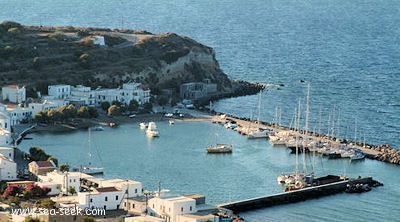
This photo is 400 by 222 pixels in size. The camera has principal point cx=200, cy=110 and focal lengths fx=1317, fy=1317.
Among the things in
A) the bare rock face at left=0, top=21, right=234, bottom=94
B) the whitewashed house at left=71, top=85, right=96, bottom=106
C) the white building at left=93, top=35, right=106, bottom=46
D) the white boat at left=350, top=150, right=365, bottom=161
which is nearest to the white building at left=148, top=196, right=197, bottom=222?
the white boat at left=350, top=150, right=365, bottom=161

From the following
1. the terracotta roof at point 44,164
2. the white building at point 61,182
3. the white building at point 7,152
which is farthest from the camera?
the white building at point 7,152

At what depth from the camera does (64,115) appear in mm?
86000

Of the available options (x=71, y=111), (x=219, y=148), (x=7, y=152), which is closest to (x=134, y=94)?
(x=71, y=111)

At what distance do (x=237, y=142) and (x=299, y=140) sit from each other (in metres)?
3.98

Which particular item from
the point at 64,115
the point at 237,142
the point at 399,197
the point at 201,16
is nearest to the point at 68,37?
the point at 64,115

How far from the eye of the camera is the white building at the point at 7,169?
64.4m

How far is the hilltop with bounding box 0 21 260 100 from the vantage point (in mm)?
97500

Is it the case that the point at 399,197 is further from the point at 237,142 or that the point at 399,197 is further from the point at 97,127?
the point at 97,127

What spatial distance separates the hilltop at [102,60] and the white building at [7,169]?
2724 cm

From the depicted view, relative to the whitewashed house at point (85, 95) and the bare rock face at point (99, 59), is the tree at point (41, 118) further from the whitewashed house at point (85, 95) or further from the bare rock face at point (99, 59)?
the bare rock face at point (99, 59)

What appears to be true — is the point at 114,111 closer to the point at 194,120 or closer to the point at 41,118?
the point at 194,120

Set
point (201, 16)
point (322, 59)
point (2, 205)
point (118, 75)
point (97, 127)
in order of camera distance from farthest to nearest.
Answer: point (201, 16) → point (322, 59) → point (118, 75) → point (97, 127) → point (2, 205)

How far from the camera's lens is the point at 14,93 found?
8981 cm

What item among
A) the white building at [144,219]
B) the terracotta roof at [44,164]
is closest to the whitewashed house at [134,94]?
the terracotta roof at [44,164]
